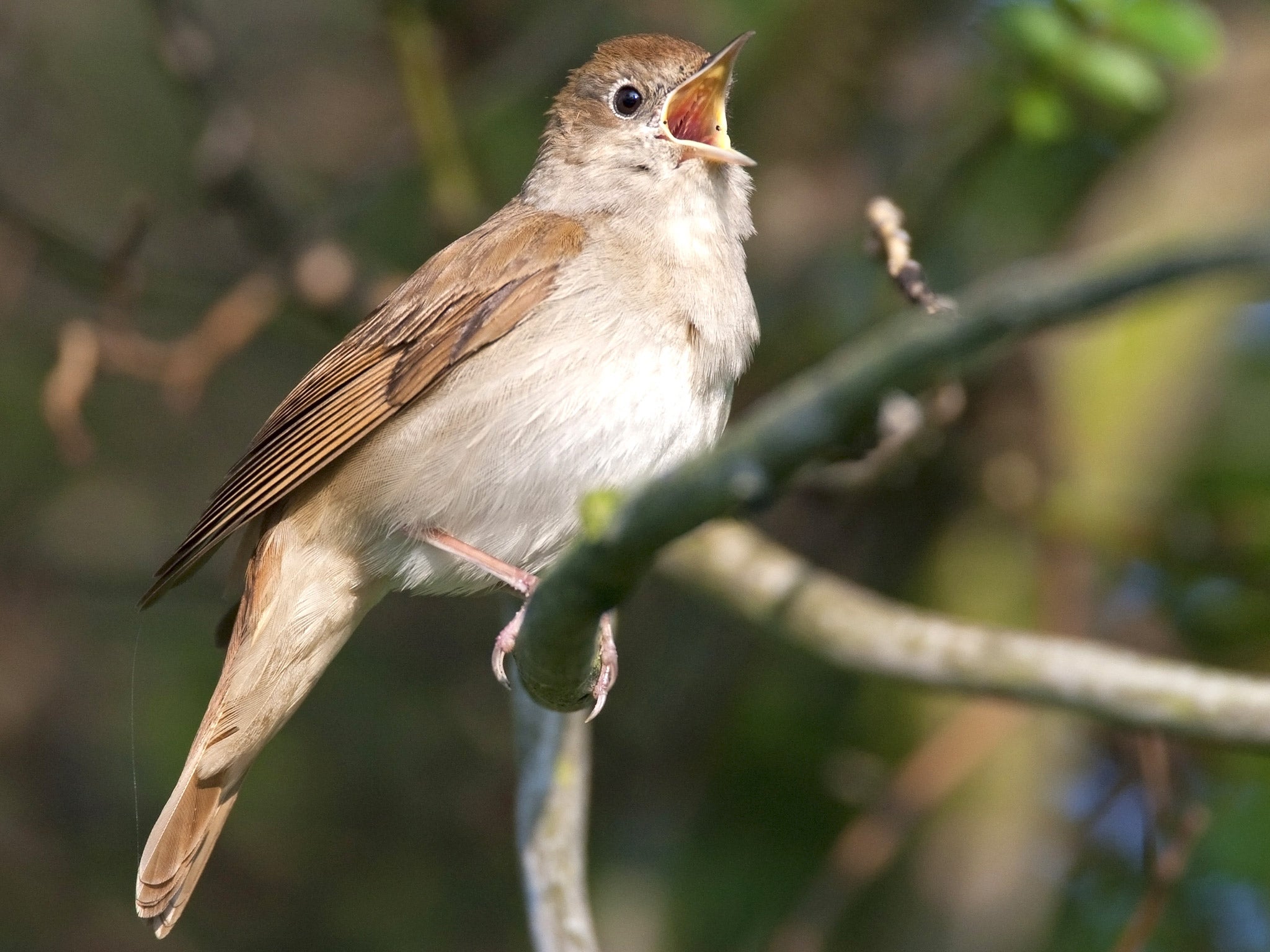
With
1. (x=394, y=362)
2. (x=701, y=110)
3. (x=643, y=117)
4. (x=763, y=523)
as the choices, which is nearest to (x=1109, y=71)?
(x=701, y=110)

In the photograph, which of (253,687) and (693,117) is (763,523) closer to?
(693,117)

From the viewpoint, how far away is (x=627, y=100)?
13.5 ft

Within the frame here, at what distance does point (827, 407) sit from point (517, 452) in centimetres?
169

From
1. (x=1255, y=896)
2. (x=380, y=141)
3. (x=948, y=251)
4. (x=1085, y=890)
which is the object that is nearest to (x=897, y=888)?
(x=1085, y=890)

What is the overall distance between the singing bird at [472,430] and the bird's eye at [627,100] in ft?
0.84

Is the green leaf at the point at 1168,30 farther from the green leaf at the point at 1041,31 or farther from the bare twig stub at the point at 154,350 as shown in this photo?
the bare twig stub at the point at 154,350

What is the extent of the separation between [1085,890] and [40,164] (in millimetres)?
5365

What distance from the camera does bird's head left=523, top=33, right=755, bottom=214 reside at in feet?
12.7

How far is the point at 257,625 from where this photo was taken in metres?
3.60

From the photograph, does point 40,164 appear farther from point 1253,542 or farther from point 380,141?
point 1253,542

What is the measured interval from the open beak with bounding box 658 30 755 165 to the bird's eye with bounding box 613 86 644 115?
10 cm

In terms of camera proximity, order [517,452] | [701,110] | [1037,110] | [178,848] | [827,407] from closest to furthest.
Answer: [827,407] → [517,452] → [178,848] → [1037,110] → [701,110]

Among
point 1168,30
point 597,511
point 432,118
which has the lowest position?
point 432,118

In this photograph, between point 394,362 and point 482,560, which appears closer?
point 482,560
